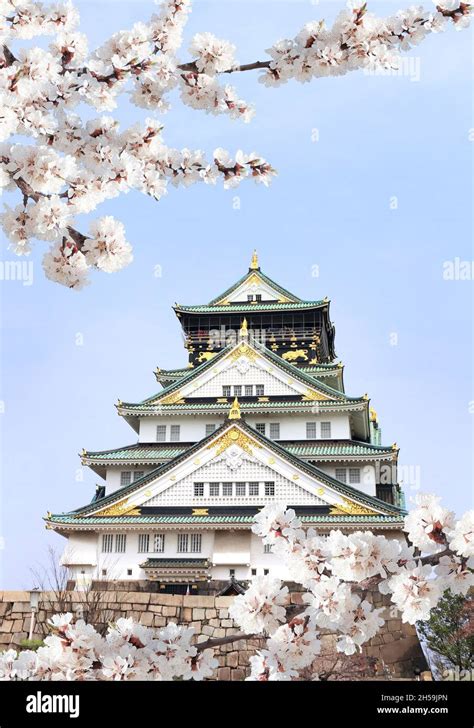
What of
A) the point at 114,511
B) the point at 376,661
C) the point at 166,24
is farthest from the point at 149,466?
the point at 166,24

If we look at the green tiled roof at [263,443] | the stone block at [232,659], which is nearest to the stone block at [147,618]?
the stone block at [232,659]

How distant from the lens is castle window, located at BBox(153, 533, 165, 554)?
25.8m

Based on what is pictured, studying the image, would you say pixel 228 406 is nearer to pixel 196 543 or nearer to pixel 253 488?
pixel 253 488

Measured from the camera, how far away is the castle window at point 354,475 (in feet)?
93.7

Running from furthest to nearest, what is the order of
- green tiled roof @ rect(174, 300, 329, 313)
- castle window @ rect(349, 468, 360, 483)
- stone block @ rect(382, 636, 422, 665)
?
green tiled roof @ rect(174, 300, 329, 313)
castle window @ rect(349, 468, 360, 483)
stone block @ rect(382, 636, 422, 665)

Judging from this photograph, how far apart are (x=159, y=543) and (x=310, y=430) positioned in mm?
8367

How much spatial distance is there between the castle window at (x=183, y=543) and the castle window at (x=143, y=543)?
120 centimetres

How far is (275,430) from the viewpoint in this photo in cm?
3031

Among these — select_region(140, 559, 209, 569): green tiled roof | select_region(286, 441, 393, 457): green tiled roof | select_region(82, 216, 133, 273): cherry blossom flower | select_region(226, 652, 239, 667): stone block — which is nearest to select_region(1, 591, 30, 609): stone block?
select_region(226, 652, 239, 667): stone block

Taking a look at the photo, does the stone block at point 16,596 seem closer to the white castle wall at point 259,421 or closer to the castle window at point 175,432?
the white castle wall at point 259,421

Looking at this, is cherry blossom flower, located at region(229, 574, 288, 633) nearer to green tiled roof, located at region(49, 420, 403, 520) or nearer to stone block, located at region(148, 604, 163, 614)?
stone block, located at region(148, 604, 163, 614)

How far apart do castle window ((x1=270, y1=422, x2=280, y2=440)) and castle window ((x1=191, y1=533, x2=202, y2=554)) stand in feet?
20.5

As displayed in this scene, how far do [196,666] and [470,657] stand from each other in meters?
16.2

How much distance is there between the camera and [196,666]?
13.1ft
